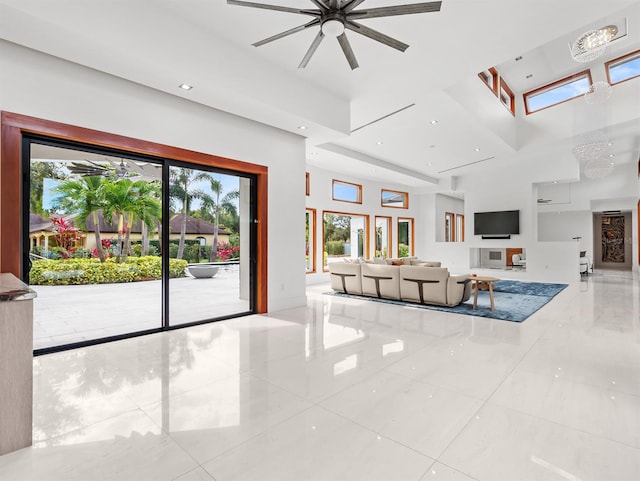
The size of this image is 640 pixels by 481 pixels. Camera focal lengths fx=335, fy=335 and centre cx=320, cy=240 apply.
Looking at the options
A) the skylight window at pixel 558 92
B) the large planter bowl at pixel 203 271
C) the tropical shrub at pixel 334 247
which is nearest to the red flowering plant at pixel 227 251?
the large planter bowl at pixel 203 271

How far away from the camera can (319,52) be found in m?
4.30

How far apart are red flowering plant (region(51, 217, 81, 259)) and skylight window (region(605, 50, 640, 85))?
32.2 ft

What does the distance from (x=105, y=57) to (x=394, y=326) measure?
466 cm

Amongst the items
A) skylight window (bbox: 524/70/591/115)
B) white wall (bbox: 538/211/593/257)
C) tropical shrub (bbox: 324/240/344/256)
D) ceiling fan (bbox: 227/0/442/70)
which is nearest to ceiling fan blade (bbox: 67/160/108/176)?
ceiling fan (bbox: 227/0/442/70)

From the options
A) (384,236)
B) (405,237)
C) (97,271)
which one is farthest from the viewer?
(405,237)

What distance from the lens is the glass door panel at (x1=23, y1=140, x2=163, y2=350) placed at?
12.1 ft

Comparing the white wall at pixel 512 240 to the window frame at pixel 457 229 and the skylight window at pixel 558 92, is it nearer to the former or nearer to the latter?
the skylight window at pixel 558 92

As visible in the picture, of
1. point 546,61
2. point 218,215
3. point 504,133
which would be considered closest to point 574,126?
point 504,133

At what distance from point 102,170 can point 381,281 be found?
5000 mm

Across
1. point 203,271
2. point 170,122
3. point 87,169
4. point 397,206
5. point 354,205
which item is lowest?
point 203,271

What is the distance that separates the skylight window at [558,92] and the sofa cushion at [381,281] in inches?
232

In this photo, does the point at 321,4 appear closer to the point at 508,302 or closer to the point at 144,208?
the point at 144,208

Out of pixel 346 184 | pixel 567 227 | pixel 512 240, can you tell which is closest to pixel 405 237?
pixel 512 240

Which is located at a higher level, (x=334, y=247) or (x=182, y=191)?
(x=182, y=191)
